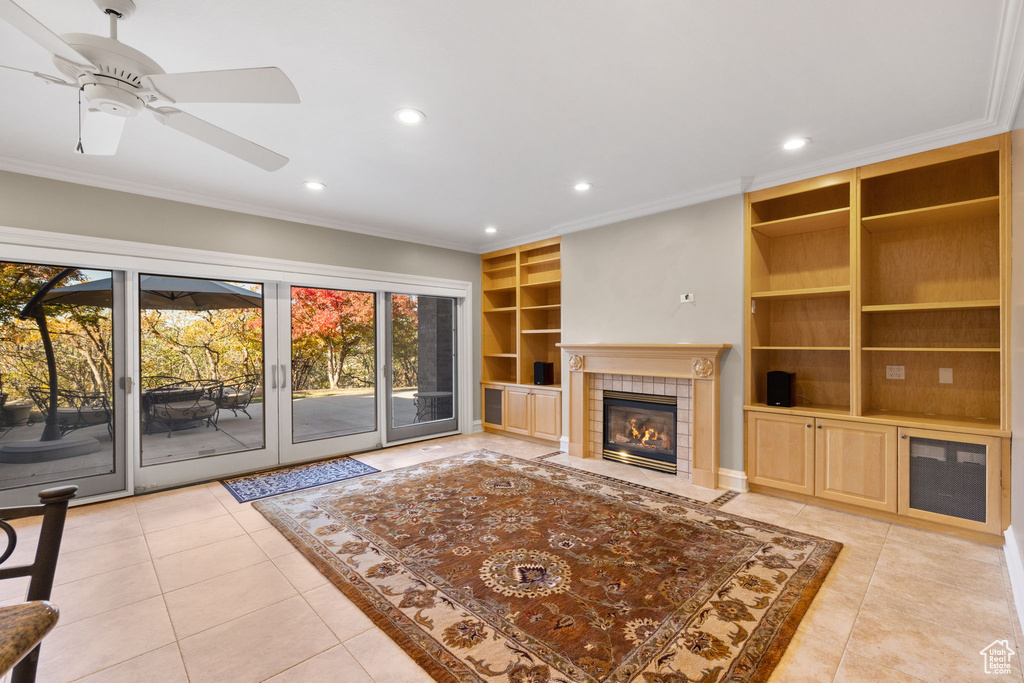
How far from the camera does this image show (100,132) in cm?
205

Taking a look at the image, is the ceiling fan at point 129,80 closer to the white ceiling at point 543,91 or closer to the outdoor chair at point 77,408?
the white ceiling at point 543,91

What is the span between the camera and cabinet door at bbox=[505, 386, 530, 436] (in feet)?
18.8

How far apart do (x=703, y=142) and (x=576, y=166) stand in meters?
0.90

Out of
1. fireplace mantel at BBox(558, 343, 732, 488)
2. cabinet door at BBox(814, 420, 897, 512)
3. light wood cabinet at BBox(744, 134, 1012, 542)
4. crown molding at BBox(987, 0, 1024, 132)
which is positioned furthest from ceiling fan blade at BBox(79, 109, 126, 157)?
cabinet door at BBox(814, 420, 897, 512)

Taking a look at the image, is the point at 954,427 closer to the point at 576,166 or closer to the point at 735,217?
the point at 735,217

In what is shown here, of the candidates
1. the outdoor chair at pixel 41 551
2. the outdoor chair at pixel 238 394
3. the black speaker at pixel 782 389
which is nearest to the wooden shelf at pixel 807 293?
the black speaker at pixel 782 389

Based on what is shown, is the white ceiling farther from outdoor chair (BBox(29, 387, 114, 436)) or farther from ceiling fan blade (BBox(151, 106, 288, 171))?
outdoor chair (BBox(29, 387, 114, 436))

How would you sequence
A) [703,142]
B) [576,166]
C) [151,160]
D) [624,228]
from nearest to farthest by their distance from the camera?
[703,142] → [151,160] → [576,166] → [624,228]

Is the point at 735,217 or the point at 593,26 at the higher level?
the point at 593,26

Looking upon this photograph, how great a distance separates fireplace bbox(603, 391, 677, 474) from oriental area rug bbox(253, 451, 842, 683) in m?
0.67

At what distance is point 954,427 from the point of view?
9.34ft

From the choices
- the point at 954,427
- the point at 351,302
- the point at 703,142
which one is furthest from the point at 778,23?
the point at 351,302

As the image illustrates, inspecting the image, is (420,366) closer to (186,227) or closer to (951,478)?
(186,227)

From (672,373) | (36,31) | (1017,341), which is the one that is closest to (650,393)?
(672,373)
